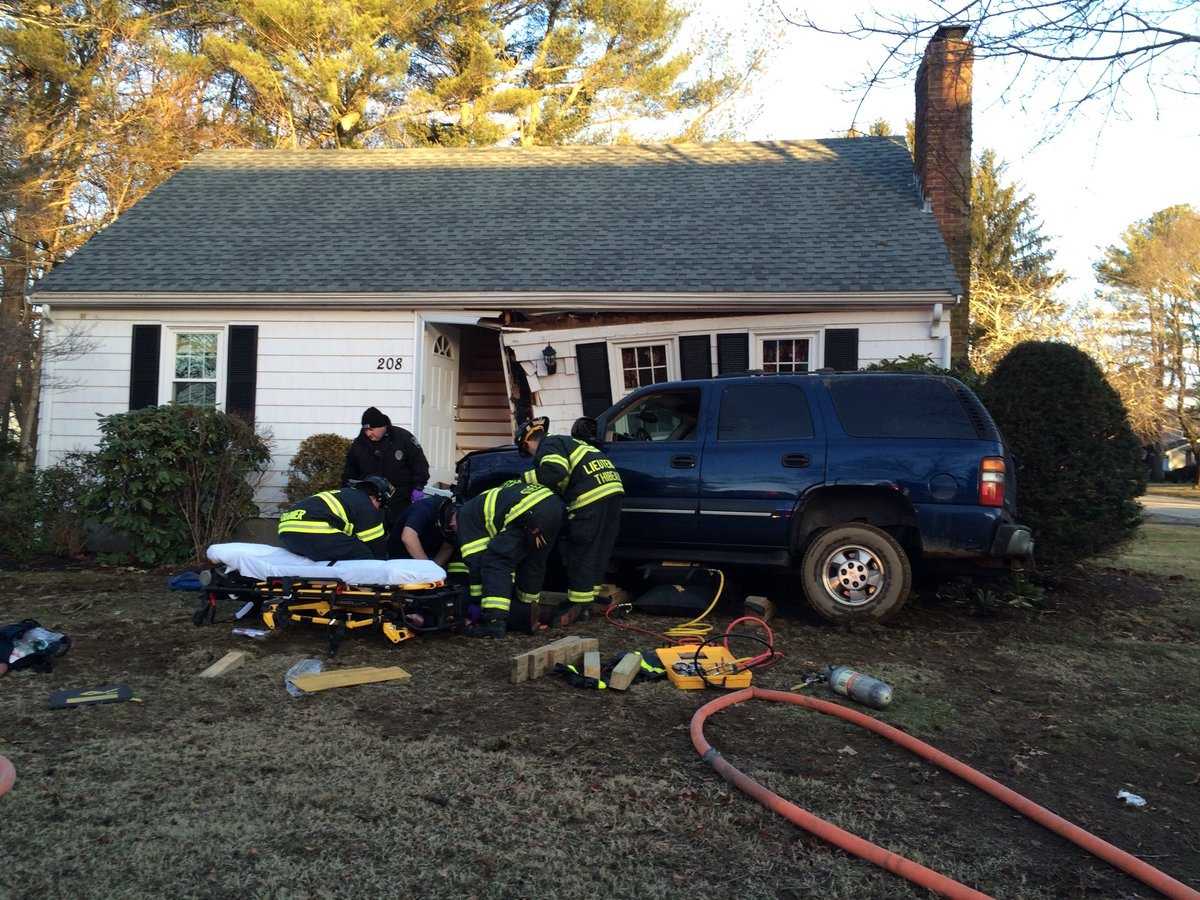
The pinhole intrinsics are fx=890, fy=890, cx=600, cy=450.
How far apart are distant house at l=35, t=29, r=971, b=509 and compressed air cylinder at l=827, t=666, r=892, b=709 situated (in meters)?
6.27

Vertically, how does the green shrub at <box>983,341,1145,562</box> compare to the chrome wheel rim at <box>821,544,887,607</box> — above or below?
above

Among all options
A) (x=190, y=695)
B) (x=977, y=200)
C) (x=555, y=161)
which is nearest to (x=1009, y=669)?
(x=190, y=695)

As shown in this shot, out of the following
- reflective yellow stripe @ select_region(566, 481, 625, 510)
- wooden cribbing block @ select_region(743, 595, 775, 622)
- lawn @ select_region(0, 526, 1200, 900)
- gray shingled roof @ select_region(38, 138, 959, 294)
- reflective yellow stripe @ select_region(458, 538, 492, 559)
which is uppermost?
gray shingled roof @ select_region(38, 138, 959, 294)

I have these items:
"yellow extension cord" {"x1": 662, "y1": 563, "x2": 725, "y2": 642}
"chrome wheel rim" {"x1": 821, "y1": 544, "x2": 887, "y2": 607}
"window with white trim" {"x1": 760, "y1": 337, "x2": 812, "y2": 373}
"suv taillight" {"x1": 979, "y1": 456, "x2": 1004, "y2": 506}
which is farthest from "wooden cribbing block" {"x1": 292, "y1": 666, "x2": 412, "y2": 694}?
"window with white trim" {"x1": 760, "y1": 337, "x2": 812, "y2": 373}

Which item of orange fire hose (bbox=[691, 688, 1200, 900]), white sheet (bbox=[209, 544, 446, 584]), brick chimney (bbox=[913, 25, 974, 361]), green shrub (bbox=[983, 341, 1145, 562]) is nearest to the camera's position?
orange fire hose (bbox=[691, 688, 1200, 900])

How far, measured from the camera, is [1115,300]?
38.1m

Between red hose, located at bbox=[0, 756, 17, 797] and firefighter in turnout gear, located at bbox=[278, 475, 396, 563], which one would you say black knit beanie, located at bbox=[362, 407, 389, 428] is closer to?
firefighter in turnout gear, located at bbox=[278, 475, 396, 563]

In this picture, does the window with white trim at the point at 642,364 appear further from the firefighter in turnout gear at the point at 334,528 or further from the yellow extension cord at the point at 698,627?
the firefighter in turnout gear at the point at 334,528

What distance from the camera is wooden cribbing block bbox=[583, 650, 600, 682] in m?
5.08

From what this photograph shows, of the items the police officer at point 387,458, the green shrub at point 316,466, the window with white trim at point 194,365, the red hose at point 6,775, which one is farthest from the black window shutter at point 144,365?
the red hose at point 6,775

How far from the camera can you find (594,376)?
11.1m

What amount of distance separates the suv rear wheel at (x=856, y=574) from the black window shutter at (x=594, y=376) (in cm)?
494

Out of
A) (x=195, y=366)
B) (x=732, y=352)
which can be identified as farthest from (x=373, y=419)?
(x=195, y=366)

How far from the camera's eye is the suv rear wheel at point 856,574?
Result: 641cm
